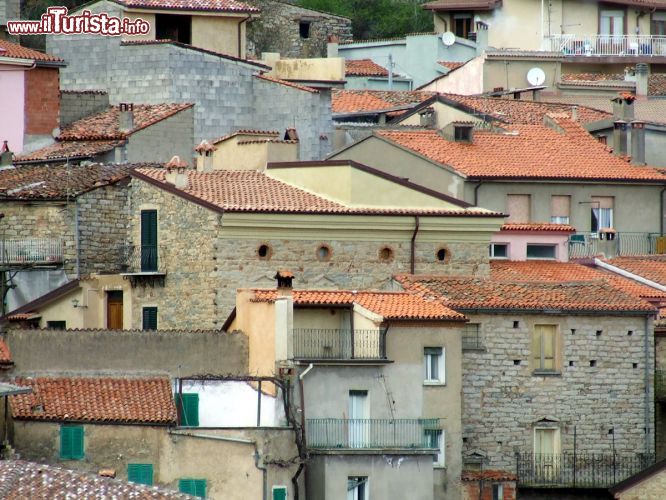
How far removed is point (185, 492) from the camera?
60.2 metres

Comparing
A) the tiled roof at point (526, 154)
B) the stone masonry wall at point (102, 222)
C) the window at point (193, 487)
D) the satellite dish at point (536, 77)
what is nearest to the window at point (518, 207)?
the tiled roof at point (526, 154)

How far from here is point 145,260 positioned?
70.7 meters

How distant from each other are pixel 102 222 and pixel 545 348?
12403 mm

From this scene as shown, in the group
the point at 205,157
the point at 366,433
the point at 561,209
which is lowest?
the point at 366,433

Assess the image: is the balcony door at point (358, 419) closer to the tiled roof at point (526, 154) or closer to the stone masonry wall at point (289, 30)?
the tiled roof at point (526, 154)

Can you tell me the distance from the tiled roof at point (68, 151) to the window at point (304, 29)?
3221 cm

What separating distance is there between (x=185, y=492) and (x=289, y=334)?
461 cm

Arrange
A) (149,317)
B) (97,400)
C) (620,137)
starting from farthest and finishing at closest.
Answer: (620,137) < (149,317) < (97,400)

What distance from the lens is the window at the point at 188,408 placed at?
62.1m

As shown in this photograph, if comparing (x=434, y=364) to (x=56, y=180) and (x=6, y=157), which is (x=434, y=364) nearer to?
(x=56, y=180)

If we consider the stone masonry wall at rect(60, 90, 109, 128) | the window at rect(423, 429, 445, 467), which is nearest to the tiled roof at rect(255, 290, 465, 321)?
the window at rect(423, 429, 445, 467)

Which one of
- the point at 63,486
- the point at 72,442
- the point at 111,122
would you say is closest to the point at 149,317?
the point at 72,442

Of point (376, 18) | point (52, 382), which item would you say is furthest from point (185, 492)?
point (376, 18)

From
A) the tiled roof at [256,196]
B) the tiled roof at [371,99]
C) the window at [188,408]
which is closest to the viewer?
the window at [188,408]
